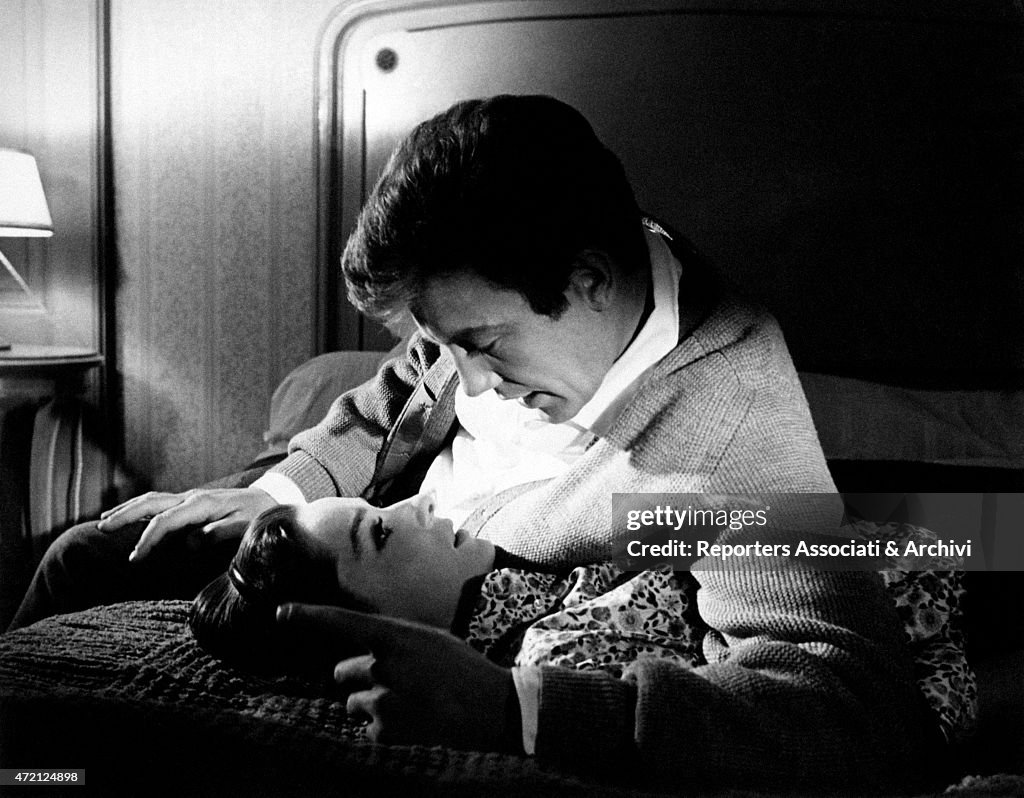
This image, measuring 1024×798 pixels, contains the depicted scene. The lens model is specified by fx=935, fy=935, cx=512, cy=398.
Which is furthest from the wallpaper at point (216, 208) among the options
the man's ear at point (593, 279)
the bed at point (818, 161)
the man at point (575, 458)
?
the man's ear at point (593, 279)

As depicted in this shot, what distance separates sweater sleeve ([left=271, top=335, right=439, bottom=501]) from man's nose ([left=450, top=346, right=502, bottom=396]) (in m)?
0.27

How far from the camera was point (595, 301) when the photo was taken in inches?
27.0

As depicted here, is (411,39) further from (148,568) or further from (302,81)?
(148,568)

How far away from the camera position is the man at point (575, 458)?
46 cm

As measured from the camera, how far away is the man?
46 cm

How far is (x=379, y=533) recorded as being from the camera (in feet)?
2.24

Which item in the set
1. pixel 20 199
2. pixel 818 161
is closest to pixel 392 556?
pixel 818 161

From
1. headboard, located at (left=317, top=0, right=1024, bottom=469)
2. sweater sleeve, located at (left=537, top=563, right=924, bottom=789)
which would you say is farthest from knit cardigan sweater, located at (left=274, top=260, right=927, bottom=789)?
headboard, located at (left=317, top=0, right=1024, bottom=469)

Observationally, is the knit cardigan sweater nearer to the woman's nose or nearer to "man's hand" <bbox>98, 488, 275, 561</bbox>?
the woman's nose

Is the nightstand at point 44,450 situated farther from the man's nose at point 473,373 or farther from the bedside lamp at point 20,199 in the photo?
the man's nose at point 473,373

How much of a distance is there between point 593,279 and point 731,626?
0.26 m

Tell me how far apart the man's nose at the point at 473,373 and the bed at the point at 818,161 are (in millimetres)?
408

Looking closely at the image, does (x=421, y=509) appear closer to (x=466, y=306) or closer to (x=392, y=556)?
(x=392, y=556)

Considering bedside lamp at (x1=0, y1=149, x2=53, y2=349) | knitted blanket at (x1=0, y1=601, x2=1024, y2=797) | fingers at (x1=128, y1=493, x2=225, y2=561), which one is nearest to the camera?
knitted blanket at (x1=0, y1=601, x2=1024, y2=797)
